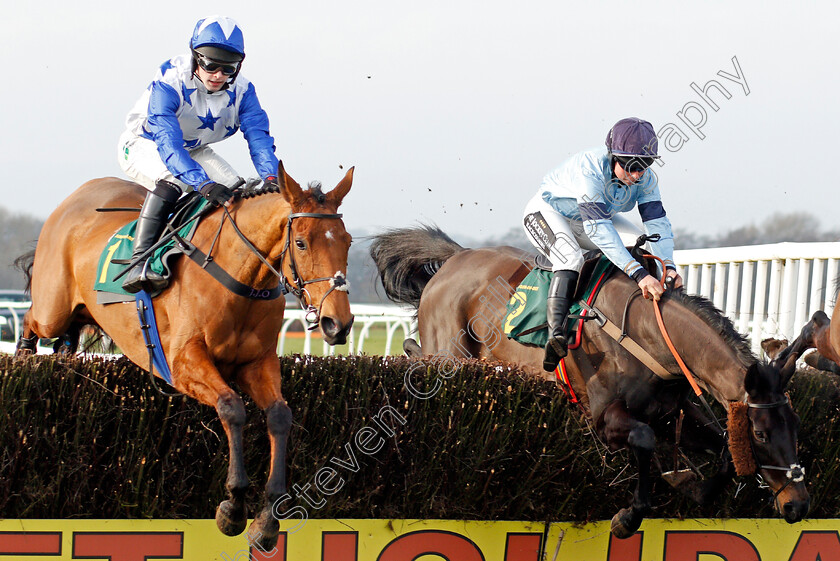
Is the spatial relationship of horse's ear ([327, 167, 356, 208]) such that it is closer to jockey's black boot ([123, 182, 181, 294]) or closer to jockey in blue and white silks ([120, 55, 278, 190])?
jockey in blue and white silks ([120, 55, 278, 190])

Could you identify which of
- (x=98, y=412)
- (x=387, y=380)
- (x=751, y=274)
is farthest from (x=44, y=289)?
(x=751, y=274)

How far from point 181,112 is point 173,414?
1288 millimetres

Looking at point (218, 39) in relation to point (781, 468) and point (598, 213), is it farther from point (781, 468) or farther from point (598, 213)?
point (781, 468)

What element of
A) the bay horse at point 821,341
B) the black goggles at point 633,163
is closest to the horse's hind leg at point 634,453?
the black goggles at point 633,163

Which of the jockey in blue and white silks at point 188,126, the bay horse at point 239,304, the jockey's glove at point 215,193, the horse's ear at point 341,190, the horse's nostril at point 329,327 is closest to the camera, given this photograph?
the horse's nostril at point 329,327

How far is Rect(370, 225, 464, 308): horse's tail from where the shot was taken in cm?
662

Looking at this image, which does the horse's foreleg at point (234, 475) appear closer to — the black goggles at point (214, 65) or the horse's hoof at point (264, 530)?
the horse's hoof at point (264, 530)

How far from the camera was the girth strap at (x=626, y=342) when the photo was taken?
4020mm

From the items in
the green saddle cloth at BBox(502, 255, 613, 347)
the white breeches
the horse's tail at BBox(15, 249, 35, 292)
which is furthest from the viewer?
the horse's tail at BBox(15, 249, 35, 292)

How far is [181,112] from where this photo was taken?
12.7ft

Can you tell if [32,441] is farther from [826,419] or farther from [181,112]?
[826,419]

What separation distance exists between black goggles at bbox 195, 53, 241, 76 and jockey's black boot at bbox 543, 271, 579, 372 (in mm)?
1811

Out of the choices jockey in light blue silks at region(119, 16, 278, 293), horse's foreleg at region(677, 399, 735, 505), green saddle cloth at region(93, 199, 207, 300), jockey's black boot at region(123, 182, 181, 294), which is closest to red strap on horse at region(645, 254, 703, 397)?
horse's foreleg at region(677, 399, 735, 505)

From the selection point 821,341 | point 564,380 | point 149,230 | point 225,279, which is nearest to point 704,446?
point 564,380
